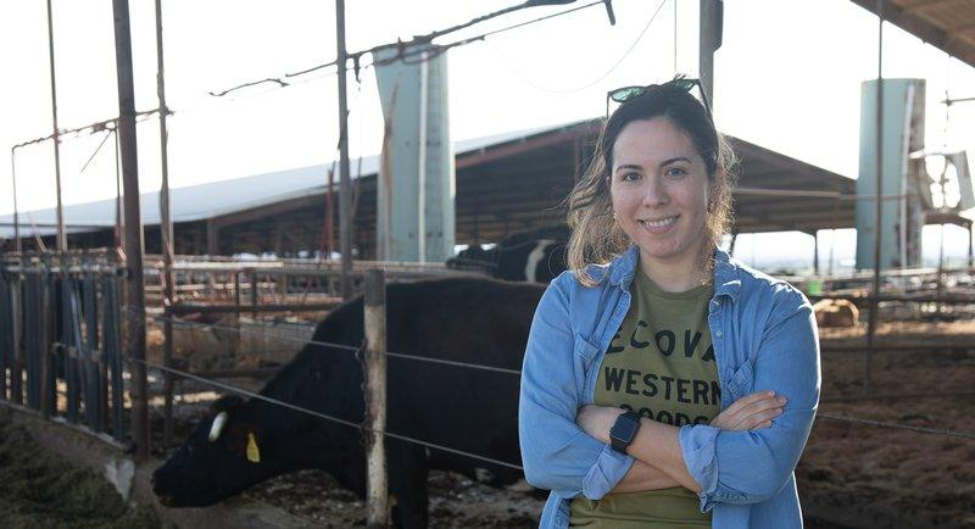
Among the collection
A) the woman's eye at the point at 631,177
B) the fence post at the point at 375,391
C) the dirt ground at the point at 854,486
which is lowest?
the dirt ground at the point at 854,486

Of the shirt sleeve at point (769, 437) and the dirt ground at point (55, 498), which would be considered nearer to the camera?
the shirt sleeve at point (769, 437)

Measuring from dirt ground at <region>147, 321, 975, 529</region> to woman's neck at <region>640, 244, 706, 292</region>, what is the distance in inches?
122

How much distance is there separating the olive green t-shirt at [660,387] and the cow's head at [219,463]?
3.17 m

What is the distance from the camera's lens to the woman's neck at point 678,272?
6.00 ft

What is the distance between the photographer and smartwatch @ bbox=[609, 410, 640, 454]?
1.68 metres

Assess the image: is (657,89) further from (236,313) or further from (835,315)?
(835,315)

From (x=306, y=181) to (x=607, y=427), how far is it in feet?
76.2

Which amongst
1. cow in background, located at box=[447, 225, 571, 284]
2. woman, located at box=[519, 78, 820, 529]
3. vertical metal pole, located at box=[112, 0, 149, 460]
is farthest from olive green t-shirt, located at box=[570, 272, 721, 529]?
cow in background, located at box=[447, 225, 571, 284]

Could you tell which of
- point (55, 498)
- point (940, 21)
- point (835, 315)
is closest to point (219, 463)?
point (55, 498)

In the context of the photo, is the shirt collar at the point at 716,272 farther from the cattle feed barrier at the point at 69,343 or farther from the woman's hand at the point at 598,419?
the cattle feed barrier at the point at 69,343

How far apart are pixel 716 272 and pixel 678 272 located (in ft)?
0.25

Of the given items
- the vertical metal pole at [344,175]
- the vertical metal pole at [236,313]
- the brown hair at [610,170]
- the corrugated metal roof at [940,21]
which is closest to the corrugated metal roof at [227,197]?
the vertical metal pole at [236,313]

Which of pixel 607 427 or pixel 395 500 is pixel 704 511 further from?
pixel 395 500

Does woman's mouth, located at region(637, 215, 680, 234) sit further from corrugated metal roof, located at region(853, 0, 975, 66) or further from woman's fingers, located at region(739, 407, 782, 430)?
corrugated metal roof, located at region(853, 0, 975, 66)
